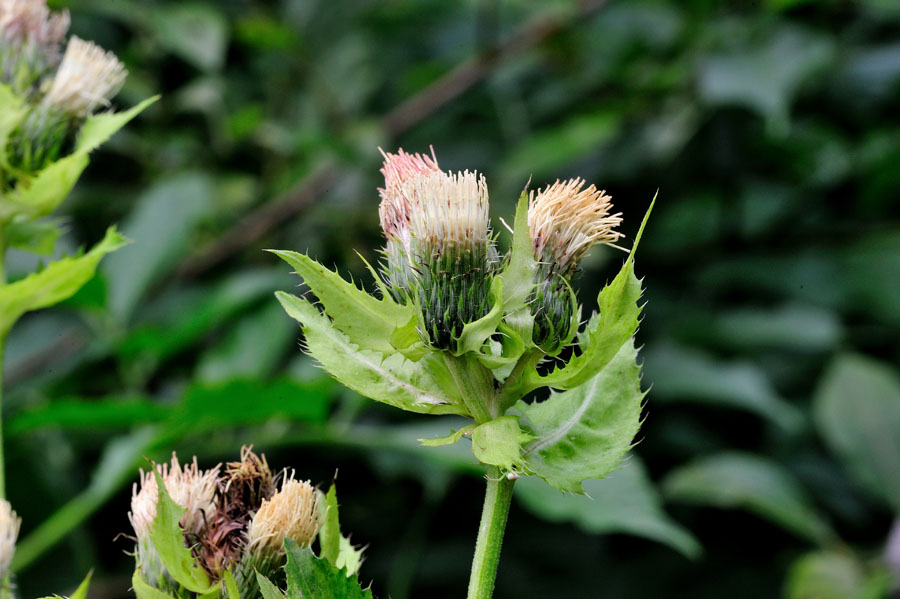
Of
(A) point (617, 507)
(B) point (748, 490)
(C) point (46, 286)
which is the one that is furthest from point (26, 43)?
(B) point (748, 490)

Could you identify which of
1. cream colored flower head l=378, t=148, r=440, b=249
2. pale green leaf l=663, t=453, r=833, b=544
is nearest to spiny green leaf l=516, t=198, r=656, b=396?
cream colored flower head l=378, t=148, r=440, b=249

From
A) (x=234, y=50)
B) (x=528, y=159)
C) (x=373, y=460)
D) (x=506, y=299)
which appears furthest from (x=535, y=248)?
(x=234, y=50)

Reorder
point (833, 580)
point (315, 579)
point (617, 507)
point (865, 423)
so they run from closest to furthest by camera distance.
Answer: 1. point (315, 579)
2. point (617, 507)
3. point (833, 580)
4. point (865, 423)

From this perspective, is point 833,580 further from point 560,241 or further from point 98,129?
point 98,129

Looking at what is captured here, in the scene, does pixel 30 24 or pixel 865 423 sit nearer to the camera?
pixel 30 24

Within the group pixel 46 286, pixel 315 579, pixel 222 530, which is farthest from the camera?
pixel 46 286

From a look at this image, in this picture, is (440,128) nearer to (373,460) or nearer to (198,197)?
(198,197)

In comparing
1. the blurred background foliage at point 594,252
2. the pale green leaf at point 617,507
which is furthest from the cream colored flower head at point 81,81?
the blurred background foliage at point 594,252

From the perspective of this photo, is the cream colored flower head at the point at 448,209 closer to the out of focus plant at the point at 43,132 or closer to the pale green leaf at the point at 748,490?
the out of focus plant at the point at 43,132
